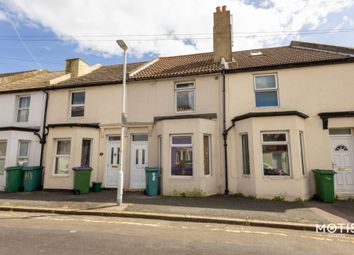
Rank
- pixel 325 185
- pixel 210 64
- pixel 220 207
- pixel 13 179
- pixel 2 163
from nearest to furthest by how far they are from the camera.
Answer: pixel 220 207 → pixel 325 185 → pixel 13 179 → pixel 2 163 → pixel 210 64

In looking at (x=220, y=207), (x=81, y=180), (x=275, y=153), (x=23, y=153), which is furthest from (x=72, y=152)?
(x=275, y=153)

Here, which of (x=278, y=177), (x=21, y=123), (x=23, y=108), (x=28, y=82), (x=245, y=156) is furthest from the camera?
(x=28, y=82)

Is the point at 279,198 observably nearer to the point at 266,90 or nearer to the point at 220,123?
the point at 220,123

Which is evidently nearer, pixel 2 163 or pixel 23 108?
pixel 2 163

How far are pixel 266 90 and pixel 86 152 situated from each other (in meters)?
9.59

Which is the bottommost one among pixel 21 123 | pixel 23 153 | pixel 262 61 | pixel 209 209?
pixel 209 209

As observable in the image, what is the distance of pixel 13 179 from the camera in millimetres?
11648

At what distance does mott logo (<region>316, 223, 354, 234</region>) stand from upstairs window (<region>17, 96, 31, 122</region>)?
15026mm

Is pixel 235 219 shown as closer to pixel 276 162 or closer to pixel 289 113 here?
pixel 276 162

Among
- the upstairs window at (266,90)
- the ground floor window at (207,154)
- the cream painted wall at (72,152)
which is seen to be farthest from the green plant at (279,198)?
the cream painted wall at (72,152)

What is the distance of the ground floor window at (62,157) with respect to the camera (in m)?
12.2

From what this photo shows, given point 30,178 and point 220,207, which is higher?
point 30,178

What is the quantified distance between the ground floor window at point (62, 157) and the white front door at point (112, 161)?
1998 millimetres

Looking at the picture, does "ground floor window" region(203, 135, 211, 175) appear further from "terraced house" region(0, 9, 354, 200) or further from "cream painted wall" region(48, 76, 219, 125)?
"cream painted wall" region(48, 76, 219, 125)
